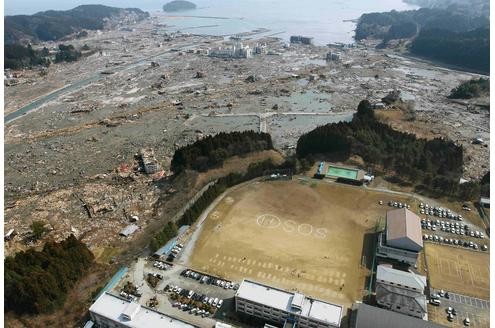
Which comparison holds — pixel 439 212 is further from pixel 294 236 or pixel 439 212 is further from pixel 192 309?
pixel 192 309

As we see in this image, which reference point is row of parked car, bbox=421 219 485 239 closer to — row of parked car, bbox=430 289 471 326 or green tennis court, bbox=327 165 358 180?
row of parked car, bbox=430 289 471 326

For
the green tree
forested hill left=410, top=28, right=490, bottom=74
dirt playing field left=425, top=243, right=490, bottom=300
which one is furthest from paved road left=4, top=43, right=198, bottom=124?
forested hill left=410, top=28, right=490, bottom=74

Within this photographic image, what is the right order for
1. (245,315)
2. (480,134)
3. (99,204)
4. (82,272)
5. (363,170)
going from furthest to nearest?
(480,134), (363,170), (99,204), (82,272), (245,315)

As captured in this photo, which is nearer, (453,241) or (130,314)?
(130,314)

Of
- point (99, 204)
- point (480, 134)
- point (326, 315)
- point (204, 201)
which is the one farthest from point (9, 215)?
point (480, 134)

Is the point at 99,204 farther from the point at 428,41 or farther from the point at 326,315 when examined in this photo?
the point at 428,41

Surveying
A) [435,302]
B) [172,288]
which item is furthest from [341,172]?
[172,288]

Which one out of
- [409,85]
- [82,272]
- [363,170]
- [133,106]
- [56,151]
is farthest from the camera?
[409,85]
